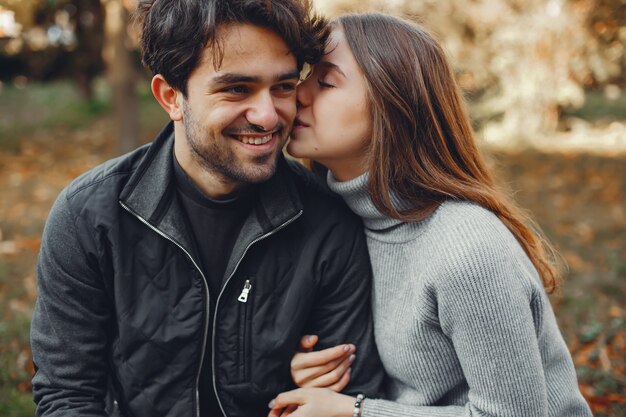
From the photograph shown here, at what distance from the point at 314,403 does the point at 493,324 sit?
72 centimetres

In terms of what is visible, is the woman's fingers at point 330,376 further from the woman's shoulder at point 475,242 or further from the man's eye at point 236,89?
the man's eye at point 236,89

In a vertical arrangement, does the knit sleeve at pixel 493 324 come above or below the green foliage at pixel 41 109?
above

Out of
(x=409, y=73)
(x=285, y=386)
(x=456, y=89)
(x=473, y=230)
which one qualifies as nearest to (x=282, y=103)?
(x=409, y=73)

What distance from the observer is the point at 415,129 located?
2.42m

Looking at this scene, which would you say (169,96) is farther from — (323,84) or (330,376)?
(330,376)

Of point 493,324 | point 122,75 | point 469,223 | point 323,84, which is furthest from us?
point 122,75

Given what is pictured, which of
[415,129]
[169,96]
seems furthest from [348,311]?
[169,96]

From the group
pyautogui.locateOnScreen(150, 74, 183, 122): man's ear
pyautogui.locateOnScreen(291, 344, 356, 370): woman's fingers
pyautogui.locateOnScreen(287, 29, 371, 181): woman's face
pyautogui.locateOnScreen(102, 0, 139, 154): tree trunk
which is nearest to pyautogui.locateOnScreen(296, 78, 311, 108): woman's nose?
pyautogui.locateOnScreen(287, 29, 371, 181): woman's face

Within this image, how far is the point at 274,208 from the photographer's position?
97.4 inches

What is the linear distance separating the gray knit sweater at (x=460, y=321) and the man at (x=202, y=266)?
0.15m

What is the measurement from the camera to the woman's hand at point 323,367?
2398 mm

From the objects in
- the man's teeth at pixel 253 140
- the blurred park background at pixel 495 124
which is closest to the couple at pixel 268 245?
the man's teeth at pixel 253 140

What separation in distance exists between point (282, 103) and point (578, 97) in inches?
541

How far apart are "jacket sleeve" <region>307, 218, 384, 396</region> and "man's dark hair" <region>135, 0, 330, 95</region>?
767mm
